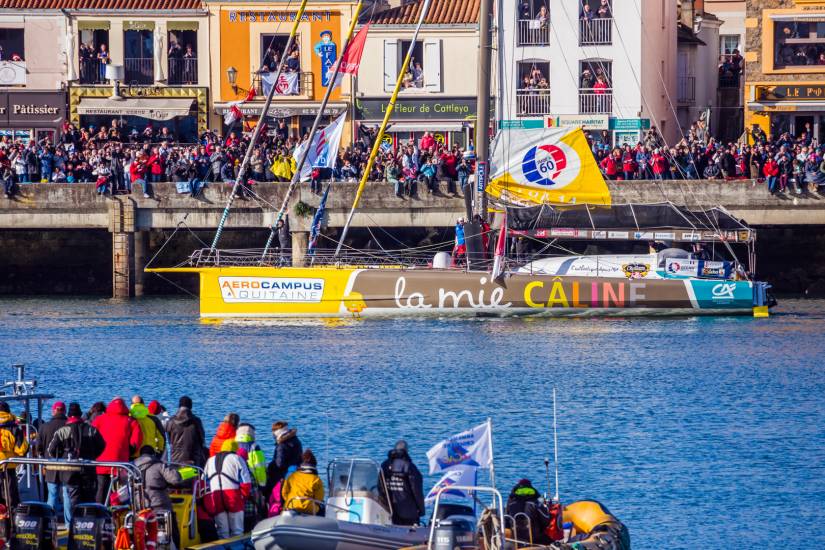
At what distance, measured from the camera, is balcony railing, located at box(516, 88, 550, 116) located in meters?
63.3

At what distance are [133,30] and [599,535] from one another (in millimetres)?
46555

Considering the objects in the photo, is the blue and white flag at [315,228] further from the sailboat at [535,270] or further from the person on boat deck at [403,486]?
the person on boat deck at [403,486]

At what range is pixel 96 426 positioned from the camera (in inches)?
874

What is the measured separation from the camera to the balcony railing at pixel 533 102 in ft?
208

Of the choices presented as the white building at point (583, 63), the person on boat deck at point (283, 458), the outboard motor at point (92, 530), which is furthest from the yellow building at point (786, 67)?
the outboard motor at point (92, 530)

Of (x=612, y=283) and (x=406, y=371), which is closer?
(x=406, y=371)

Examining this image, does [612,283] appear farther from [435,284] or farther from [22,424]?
[22,424]

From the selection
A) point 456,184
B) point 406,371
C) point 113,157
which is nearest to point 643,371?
point 406,371

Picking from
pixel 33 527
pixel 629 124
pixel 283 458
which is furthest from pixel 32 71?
pixel 33 527

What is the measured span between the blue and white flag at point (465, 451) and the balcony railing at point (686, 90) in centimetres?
4791

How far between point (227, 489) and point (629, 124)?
4297 cm

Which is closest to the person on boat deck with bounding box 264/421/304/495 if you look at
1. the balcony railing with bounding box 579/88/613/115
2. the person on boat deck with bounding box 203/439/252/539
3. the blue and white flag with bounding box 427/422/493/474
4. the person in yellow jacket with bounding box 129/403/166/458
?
the person on boat deck with bounding box 203/439/252/539

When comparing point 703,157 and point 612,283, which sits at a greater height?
point 703,157

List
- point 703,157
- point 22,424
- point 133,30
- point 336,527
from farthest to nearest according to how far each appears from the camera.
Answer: point 133,30
point 703,157
point 22,424
point 336,527
